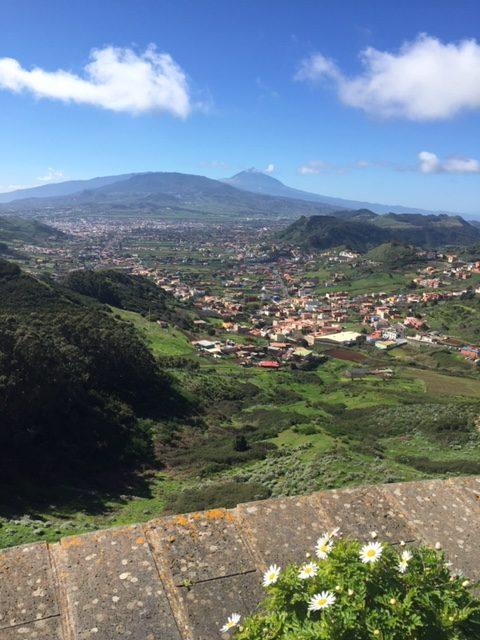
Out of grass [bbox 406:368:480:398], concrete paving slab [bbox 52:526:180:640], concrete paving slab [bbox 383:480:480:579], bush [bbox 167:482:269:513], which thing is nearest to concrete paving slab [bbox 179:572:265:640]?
concrete paving slab [bbox 52:526:180:640]

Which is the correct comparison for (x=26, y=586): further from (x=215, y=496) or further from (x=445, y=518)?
(x=215, y=496)

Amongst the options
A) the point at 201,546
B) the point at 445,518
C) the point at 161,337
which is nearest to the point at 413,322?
the point at 161,337

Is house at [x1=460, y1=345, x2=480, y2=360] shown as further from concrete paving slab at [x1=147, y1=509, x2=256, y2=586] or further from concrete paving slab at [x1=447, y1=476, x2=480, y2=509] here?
concrete paving slab at [x1=147, y1=509, x2=256, y2=586]

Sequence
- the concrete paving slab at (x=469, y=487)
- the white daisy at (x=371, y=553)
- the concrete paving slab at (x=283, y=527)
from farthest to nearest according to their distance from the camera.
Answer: the concrete paving slab at (x=469, y=487)
the concrete paving slab at (x=283, y=527)
the white daisy at (x=371, y=553)

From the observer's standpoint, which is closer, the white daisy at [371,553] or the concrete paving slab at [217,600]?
the white daisy at [371,553]

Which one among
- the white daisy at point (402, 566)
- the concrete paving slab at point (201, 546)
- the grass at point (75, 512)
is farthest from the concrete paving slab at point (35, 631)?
the grass at point (75, 512)

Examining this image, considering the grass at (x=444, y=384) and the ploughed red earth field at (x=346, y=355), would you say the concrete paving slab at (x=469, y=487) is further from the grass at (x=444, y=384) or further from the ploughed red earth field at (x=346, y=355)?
the ploughed red earth field at (x=346, y=355)

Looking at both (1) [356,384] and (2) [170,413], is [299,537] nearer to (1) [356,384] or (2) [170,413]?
(2) [170,413]

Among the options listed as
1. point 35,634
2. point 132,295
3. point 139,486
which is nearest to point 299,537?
point 35,634
